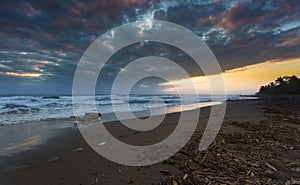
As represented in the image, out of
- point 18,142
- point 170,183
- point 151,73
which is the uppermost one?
point 151,73

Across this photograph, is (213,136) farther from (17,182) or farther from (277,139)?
(17,182)

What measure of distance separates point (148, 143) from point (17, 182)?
3334mm

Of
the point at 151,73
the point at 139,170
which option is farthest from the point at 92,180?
the point at 151,73

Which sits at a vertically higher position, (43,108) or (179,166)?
(43,108)

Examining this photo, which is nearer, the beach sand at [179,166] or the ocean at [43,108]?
the beach sand at [179,166]

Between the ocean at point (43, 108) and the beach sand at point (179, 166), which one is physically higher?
the ocean at point (43, 108)

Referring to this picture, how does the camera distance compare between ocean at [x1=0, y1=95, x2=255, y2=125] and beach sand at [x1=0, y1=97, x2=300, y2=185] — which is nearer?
beach sand at [x1=0, y1=97, x2=300, y2=185]

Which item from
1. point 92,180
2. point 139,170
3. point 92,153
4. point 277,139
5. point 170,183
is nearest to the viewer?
point 170,183

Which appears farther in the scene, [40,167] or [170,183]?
[40,167]

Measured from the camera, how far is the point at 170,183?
3.06 metres

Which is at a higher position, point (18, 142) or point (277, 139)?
point (18, 142)

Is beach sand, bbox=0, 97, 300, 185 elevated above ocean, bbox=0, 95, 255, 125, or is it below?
below

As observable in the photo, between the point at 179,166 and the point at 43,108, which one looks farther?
the point at 43,108

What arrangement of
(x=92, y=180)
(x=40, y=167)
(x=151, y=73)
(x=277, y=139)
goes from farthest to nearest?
(x=151, y=73) → (x=277, y=139) → (x=40, y=167) → (x=92, y=180)
